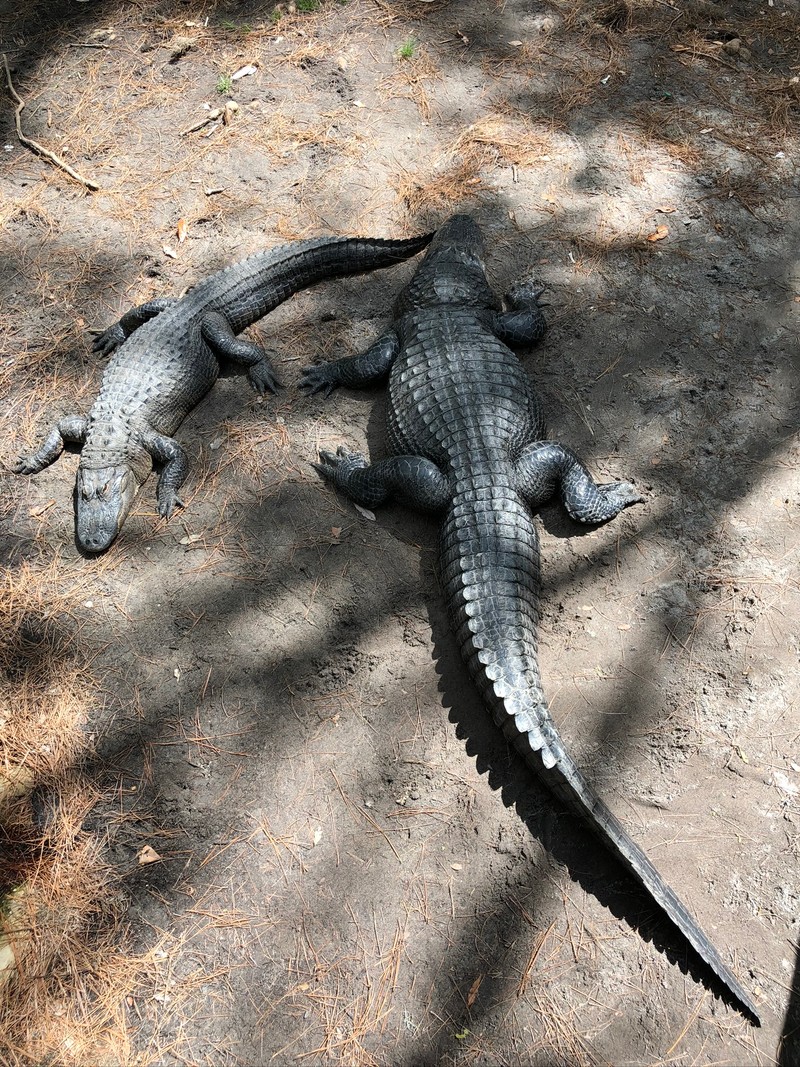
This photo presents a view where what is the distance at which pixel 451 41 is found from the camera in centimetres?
607

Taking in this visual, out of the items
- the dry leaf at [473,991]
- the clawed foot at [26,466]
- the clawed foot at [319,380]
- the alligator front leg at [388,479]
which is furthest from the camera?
the clawed foot at [319,380]

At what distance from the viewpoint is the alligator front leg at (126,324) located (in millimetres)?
4699

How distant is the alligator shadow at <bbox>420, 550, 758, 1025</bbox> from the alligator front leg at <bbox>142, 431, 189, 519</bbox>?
1.57 m

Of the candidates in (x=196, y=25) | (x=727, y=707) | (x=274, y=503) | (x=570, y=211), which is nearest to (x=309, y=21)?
(x=196, y=25)

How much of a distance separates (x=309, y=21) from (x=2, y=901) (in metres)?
6.64

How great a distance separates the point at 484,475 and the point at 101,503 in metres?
2.05

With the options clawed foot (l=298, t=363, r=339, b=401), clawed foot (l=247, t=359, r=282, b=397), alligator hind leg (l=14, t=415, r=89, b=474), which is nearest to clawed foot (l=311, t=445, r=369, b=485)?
clawed foot (l=298, t=363, r=339, b=401)

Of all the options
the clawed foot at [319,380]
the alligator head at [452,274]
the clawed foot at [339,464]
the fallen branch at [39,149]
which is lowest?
the clawed foot at [339,464]

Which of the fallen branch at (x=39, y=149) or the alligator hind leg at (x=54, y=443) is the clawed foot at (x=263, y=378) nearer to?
the alligator hind leg at (x=54, y=443)

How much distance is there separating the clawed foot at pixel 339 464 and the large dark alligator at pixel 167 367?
2.13 feet

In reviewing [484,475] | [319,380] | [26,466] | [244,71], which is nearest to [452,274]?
[319,380]

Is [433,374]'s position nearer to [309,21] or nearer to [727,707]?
[727,707]

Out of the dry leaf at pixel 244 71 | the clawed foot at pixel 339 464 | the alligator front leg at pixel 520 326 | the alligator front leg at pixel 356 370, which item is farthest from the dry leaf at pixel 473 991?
the dry leaf at pixel 244 71

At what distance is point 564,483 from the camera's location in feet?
12.8
